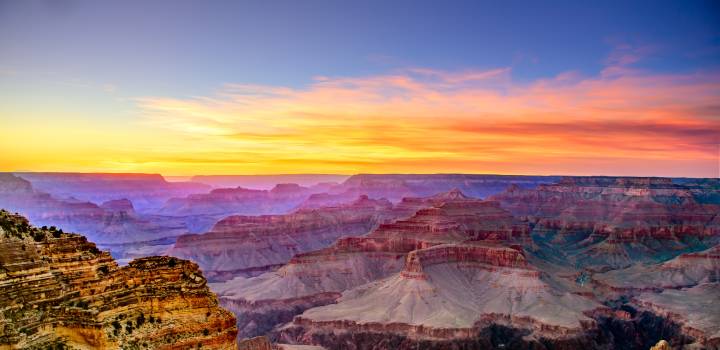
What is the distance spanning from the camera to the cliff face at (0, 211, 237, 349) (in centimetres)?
2855

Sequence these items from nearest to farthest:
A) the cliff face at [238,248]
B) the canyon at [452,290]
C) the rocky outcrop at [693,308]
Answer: the canyon at [452,290] < the rocky outcrop at [693,308] < the cliff face at [238,248]

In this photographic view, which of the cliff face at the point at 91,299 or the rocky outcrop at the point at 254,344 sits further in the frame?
the rocky outcrop at the point at 254,344

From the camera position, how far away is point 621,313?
12175 centimetres

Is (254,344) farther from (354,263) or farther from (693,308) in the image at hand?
(693,308)

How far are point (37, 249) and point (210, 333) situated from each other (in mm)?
9816

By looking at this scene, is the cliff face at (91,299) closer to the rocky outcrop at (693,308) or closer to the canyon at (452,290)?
the canyon at (452,290)

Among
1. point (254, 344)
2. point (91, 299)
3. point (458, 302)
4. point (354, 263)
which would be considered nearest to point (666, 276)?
point (458, 302)

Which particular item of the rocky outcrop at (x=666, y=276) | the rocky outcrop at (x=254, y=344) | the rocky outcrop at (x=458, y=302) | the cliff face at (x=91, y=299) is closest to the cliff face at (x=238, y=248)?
the rocky outcrop at (x=458, y=302)

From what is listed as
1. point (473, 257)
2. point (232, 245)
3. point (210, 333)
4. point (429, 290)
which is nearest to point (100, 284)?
point (210, 333)

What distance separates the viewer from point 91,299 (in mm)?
30578

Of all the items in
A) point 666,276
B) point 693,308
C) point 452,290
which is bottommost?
point 693,308

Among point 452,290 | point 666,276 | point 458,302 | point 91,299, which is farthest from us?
point 666,276

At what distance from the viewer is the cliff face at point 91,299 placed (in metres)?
28.5

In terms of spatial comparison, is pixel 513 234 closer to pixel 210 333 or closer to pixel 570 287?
pixel 570 287
